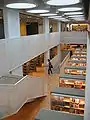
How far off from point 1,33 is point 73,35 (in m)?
11.0

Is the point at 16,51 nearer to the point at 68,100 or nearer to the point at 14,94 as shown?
the point at 14,94

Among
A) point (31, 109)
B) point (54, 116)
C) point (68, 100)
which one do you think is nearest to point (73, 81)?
point (68, 100)

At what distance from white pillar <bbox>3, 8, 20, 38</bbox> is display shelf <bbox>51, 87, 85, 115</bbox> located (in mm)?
3013

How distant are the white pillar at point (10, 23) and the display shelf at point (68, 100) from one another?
3.01 m

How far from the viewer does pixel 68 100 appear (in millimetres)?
6840

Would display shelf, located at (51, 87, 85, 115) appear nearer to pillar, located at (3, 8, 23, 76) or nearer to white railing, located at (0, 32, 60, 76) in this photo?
white railing, located at (0, 32, 60, 76)

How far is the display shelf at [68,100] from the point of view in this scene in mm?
6668

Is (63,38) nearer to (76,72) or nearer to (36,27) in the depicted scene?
(36,27)

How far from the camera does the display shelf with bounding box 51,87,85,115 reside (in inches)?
263

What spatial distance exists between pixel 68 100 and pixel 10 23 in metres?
3.93

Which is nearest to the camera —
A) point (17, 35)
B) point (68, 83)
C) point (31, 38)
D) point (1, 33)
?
point (1, 33)

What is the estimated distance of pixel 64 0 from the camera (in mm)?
2438

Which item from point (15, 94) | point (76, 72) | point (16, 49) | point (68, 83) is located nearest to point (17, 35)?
point (16, 49)

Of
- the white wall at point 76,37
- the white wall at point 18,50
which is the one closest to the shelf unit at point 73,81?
the white wall at point 18,50
